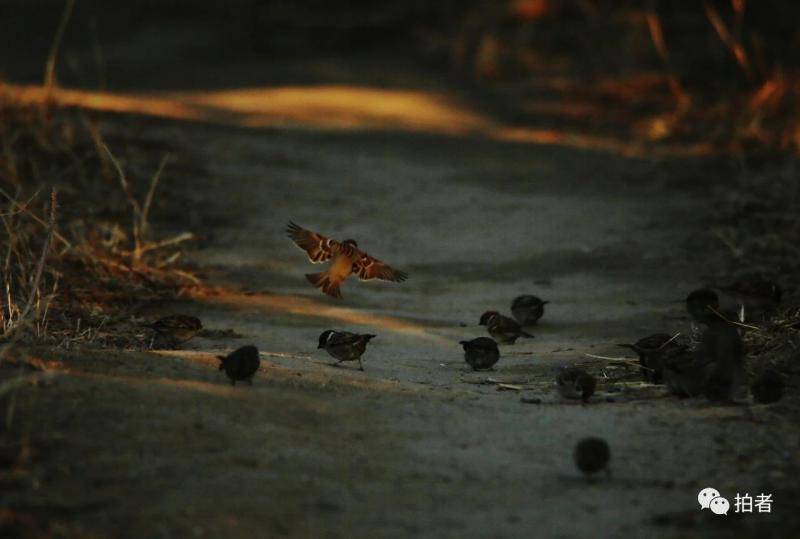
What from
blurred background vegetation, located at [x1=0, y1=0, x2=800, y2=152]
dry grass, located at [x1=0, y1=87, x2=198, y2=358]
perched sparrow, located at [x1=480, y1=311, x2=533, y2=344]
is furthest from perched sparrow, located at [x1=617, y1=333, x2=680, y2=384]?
blurred background vegetation, located at [x1=0, y1=0, x2=800, y2=152]

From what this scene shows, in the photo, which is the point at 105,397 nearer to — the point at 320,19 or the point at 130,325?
the point at 130,325

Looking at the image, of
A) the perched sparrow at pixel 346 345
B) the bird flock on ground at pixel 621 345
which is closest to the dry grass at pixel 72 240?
the bird flock on ground at pixel 621 345

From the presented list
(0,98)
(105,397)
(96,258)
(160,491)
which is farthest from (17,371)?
(0,98)

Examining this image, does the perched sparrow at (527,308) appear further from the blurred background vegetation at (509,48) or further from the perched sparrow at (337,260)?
the blurred background vegetation at (509,48)

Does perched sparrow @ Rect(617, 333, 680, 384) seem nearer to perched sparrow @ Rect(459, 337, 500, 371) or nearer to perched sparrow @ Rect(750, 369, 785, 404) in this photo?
perched sparrow @ Rect(750, 369, 785, 404)

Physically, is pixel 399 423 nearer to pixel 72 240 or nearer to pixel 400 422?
pixel 400 422

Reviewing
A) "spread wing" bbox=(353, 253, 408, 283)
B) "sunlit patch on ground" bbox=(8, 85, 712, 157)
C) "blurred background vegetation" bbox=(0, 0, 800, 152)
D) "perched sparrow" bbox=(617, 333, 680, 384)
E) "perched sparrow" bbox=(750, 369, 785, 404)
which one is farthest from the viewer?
"blurred background vegetation" bbox=(0, 0, 800, 152)
